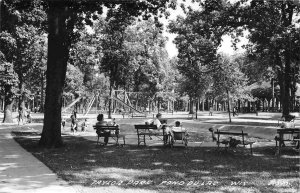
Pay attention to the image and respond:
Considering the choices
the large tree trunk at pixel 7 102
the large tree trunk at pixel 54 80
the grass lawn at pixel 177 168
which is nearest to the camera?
the grass lawn at pixel 177 168

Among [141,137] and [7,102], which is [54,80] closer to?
[141,137]

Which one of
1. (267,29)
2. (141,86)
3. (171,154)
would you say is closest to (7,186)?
(171,154)

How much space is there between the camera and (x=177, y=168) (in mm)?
9695

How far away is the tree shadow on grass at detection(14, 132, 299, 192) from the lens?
776 cm

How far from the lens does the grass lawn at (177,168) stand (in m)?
7.70

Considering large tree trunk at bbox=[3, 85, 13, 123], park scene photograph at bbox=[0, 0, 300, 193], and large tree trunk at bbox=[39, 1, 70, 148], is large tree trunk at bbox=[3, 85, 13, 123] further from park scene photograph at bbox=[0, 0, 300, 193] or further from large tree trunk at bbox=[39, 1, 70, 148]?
large tree trunk at bbox=[39, 1, 70, 148]

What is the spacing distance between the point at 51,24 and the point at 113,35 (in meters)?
32.2

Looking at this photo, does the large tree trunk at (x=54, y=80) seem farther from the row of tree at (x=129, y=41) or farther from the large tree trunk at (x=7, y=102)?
the large tree trunk at (x=7, y=102)

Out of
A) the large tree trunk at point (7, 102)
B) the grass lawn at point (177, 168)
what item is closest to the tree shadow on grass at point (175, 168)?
the grass lawn at point (177, 168)

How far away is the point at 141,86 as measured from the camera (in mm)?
69812

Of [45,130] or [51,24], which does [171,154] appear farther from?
[51,24]

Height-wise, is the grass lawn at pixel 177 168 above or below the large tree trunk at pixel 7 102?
below

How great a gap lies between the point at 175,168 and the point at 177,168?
54mm

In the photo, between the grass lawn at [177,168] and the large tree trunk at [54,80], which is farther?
the large tree trunk at [54,80]
